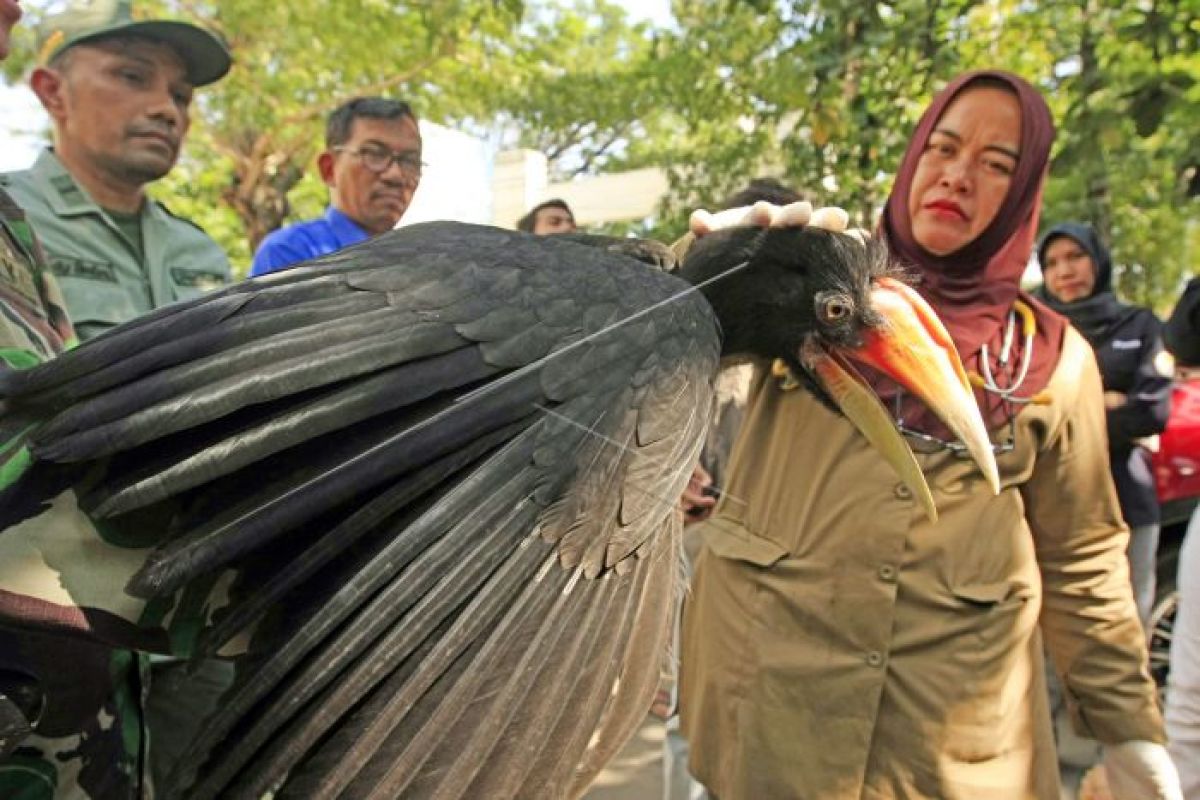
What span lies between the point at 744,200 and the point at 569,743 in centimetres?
195

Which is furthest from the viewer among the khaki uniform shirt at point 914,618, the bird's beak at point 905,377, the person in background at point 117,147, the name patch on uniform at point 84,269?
the person in background at point 117,147

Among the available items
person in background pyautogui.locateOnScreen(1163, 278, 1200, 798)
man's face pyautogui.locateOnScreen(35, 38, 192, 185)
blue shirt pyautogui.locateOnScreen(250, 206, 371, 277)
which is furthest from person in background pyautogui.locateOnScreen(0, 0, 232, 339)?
person in background pyautogui.locateOnScreen(1163, 278, 1200, 798)

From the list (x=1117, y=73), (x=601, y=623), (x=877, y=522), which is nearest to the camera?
(x=601, y=623)

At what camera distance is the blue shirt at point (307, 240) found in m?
2.83

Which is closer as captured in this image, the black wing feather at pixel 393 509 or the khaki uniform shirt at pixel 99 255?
the black wing feather at pixel 393 509

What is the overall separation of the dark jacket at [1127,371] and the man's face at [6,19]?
4924 mm

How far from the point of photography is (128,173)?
2453mm

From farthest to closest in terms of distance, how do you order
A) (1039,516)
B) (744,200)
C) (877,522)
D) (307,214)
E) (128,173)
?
(307,214) < (744,200) < (128,173) < (1039,516) < (877,522)

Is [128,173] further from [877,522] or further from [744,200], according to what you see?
[877,522]

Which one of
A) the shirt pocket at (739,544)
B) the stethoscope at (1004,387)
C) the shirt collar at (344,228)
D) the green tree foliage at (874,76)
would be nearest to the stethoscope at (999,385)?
the stethoscope at (1004,387)

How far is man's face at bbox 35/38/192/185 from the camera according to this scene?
95.2 inches

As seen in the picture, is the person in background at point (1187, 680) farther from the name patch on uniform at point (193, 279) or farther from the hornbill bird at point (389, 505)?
the name patch on uniform at point (193, 279)

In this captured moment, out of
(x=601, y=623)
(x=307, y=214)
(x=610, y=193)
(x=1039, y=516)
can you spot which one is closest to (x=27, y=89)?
(x=610, y=193)

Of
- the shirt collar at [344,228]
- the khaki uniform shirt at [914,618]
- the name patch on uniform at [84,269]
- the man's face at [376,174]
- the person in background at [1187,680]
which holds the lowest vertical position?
the person in background at [1187,680]
